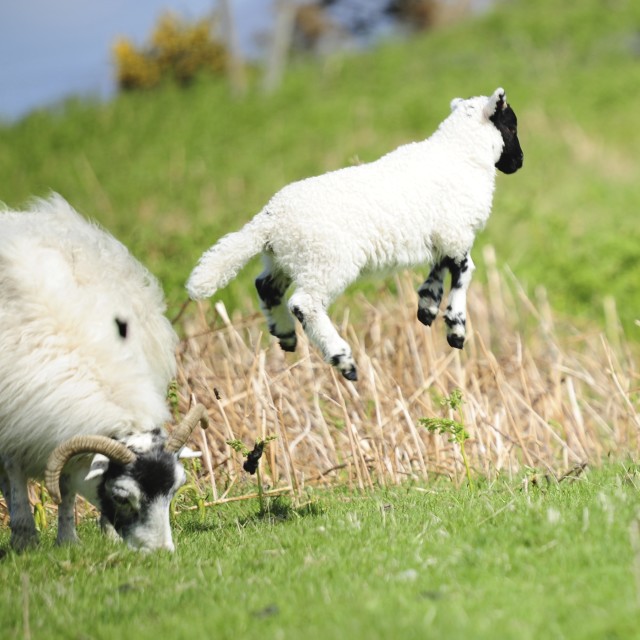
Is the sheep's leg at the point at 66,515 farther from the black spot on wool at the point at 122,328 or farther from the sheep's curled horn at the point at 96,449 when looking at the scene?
the black spot on wool at the point at 122,328

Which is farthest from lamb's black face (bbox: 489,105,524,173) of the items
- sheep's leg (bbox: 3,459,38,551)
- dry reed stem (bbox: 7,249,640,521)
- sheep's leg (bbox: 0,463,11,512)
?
sheep's leg (bbox: 0,463,11,512)

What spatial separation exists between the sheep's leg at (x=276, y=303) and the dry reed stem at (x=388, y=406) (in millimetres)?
3046

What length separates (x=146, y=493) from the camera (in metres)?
5.86

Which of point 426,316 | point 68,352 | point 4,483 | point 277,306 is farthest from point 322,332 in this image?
point 4,483

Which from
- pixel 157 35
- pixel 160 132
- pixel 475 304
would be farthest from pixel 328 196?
pixel 157 35

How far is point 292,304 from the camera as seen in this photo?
3812 millimetres

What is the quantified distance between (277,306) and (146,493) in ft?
7.09

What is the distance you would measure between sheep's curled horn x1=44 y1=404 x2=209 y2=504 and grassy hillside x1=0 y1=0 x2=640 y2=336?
22.7 feet

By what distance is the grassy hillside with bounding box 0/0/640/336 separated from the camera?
645 inches


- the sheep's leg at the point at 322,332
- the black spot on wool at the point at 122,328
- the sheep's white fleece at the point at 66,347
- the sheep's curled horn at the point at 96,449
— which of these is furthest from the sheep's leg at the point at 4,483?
the sheep's leg at the point at 322,332

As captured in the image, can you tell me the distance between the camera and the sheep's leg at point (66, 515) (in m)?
6.43

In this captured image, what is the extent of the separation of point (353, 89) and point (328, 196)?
90.8 feet

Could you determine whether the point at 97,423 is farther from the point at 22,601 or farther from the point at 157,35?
the point at 157,35

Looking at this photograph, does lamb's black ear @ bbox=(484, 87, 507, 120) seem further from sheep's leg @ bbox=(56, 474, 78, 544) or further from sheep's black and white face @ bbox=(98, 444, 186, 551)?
sheep's leg @ bbox=(56, 474, 78, 544)
